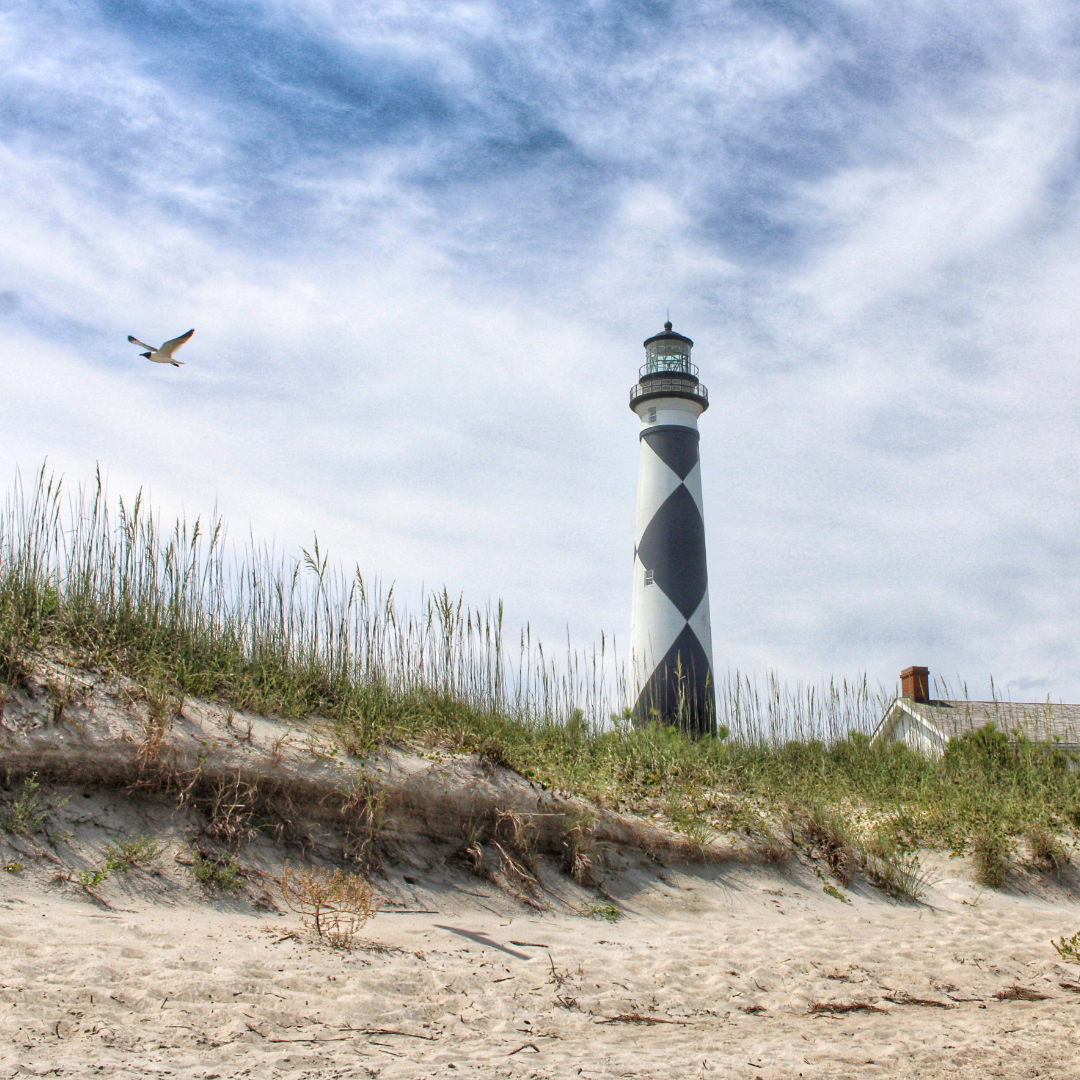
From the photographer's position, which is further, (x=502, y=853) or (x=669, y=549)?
(x=669, y=549)

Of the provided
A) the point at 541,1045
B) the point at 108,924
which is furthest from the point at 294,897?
the point at 541,1045

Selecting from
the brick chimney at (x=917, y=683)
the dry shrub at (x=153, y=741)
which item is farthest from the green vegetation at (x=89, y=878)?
the brick chimney at (x=917, y=683)

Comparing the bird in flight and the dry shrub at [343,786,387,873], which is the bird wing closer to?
the bird in flight

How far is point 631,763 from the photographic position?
635 cm

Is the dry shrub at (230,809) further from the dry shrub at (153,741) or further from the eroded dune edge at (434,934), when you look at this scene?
the dry shrub at (153,741)

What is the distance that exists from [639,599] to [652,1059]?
31.5 ft

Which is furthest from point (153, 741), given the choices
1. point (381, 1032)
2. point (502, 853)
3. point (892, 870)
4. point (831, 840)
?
point (892, 870)

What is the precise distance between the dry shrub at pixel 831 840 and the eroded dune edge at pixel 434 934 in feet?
0.36

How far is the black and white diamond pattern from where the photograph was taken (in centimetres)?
1159

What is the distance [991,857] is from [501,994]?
4001 mm

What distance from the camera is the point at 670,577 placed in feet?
39.3

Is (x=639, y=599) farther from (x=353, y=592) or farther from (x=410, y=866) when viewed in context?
(x=410, y=866)

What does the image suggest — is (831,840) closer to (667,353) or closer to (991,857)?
(991,857)

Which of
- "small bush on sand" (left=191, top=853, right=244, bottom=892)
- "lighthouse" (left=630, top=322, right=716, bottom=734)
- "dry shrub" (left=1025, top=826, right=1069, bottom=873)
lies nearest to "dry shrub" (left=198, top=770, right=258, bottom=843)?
"small bush on sand" (left=191, top=853, right=244, bottom=892)
